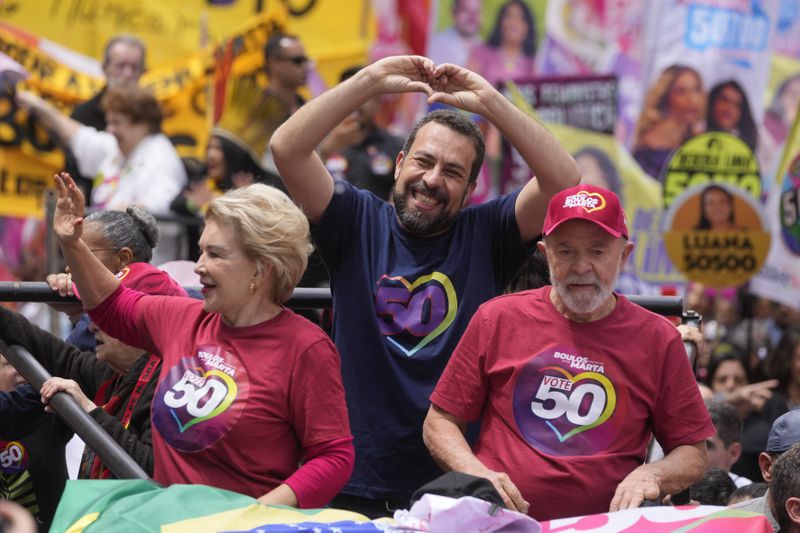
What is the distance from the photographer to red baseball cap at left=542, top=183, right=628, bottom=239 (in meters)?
4.01

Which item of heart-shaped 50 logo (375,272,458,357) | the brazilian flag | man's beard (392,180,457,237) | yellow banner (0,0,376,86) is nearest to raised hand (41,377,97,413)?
the brazilian flag

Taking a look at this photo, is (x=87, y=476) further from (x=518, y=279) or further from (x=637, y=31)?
(x=637, y=31)

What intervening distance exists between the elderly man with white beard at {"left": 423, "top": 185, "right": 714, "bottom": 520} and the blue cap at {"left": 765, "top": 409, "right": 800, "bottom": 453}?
3.15ft

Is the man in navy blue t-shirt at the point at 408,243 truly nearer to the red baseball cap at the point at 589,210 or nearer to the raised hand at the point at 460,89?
the raised hand at the point at 460,89

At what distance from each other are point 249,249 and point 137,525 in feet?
2.68

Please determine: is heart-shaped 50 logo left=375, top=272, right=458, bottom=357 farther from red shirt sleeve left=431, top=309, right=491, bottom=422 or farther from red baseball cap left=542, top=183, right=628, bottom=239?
red baseball cap left=542, top=183, right=628, bottom=239

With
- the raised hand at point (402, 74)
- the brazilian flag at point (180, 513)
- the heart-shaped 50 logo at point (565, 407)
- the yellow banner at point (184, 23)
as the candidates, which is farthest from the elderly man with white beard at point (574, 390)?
the yellow banner at point (184, 23)

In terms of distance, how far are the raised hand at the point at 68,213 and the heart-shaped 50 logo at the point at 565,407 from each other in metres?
1.31

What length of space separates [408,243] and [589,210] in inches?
31.3

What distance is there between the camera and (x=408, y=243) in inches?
182

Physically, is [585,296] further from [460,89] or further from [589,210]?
[460,89]

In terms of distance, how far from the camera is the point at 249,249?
393cm

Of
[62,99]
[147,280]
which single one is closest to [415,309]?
[147,280]

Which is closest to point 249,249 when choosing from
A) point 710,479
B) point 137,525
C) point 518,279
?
point 137,525
